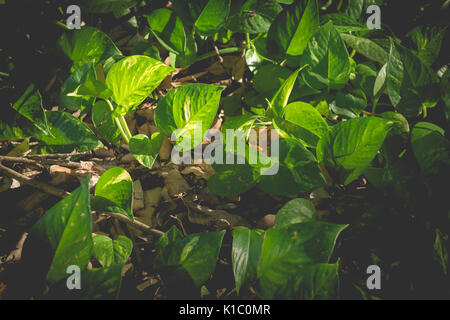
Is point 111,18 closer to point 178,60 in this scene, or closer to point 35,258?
point 178,60

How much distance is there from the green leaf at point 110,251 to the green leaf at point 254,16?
637 millimetres

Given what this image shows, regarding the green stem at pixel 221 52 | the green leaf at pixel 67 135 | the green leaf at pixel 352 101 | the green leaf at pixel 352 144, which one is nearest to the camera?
the green leaf at pixel 352 144

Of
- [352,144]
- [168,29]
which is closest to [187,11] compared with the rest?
[168,29]

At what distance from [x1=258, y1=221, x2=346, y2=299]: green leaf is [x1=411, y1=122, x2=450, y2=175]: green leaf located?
0.90ft

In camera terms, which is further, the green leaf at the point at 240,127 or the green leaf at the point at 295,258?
the green leaf at the point at 240,127

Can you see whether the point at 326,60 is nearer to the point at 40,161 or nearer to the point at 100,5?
the point at 100,5

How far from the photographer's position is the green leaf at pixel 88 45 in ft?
2.73

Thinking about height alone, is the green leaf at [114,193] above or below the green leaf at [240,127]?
below

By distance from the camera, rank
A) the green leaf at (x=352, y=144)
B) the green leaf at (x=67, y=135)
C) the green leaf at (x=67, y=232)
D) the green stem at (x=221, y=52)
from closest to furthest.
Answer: the green leaf at (x=67, y=232), the green leaf at (x=352, y=144), the green leaf at (x=67, y=135), the green stem at (x=221, y=52)

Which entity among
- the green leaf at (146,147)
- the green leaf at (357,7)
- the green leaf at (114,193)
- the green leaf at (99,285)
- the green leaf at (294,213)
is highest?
the green leaf at (357,7)

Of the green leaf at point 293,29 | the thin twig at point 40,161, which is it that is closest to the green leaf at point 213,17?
the green leaf at point 293,29

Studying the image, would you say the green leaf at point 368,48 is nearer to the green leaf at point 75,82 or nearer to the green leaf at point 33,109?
the green leaf at point 75,82
